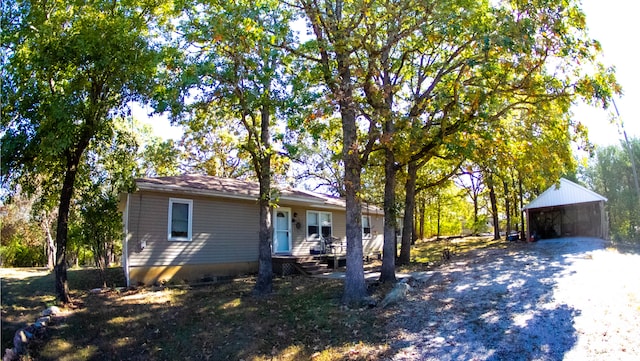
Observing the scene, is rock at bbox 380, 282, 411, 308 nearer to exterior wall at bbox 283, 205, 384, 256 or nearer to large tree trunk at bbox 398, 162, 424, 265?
large tree trunk at bbox 398, 162, 424, 265

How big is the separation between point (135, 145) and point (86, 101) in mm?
2180

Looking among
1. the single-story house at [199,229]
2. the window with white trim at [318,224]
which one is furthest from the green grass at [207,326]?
the window with white trim at [318,224]

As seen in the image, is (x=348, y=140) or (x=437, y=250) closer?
(x=348, y=140)

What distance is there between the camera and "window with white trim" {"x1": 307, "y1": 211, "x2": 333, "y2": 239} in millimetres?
18172

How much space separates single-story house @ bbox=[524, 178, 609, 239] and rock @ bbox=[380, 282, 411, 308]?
17154mm

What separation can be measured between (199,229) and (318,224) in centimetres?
597

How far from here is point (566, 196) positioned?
928 inches

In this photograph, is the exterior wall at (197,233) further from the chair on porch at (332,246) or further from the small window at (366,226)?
the small window at (366,226)

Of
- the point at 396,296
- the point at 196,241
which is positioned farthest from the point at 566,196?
the point at 196,241

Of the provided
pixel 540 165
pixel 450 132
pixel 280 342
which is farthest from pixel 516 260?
pixel 280 342

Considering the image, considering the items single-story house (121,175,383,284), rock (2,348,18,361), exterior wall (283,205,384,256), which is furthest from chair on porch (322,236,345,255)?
rock (2,348,18,361)

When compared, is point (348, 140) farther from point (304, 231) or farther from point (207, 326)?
point (304, 231)

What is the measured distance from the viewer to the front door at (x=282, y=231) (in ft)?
54.4

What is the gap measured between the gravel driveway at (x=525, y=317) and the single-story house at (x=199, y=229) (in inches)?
195
